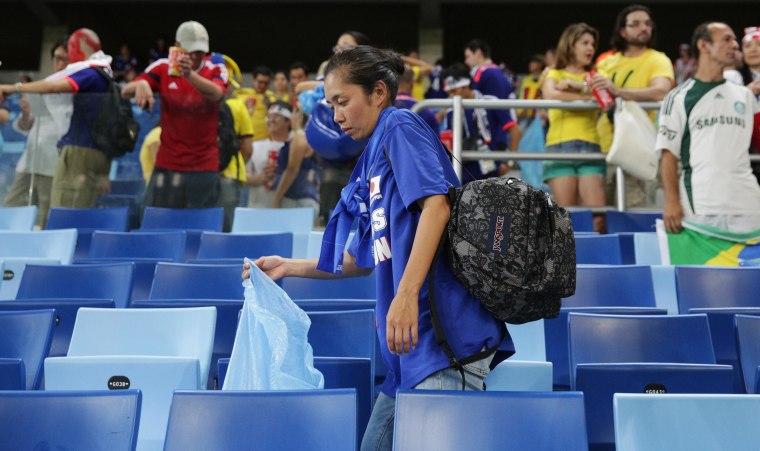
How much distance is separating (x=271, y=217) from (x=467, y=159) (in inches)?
46.6

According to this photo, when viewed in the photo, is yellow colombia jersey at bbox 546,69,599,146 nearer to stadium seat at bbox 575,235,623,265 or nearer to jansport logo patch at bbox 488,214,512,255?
stadium seat at bbox 575,235,623,265

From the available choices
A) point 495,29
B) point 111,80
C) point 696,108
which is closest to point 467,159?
point 696,108

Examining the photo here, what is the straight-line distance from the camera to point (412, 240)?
2.13m

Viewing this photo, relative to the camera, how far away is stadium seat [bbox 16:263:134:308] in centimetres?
405

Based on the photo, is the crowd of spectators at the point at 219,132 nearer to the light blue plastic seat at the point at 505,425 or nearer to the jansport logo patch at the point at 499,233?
the light blue plastic seat at the point at 505,425

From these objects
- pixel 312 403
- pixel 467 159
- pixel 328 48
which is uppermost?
pixel 328 48

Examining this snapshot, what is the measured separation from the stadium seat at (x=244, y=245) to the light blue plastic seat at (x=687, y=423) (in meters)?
2.73

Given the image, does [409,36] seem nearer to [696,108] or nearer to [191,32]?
[191,32]

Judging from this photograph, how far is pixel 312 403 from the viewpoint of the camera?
2252 mm

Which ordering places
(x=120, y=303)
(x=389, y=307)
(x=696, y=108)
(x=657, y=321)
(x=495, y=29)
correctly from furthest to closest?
(x=495, y=29) → (x=696, y=108) → (x=120, y=303) → (x=657, y=321) → (x=389, y=307)

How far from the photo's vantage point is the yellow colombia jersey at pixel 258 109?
639 centimetres

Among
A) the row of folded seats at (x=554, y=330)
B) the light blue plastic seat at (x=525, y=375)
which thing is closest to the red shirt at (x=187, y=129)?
the row of folded seats at (x=554, y=330)

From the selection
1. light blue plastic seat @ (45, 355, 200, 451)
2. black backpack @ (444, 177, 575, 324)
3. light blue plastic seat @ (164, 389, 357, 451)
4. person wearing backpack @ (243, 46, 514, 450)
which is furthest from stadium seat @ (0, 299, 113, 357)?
black backpack @ (444, 177, 575, 324)

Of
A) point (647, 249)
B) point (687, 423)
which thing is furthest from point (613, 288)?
point (687, 423)
